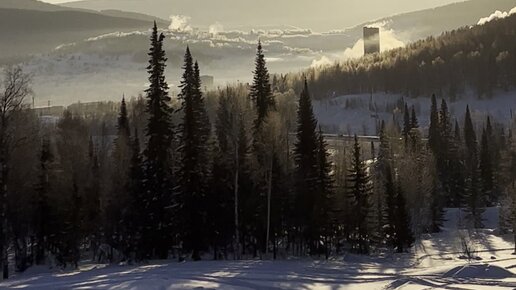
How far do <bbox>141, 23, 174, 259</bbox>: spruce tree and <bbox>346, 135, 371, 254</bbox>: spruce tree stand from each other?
15876 millimetres

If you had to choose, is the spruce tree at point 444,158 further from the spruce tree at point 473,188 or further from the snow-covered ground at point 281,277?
the snow-covered ground at point 281,277

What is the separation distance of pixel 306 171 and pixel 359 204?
552 cm

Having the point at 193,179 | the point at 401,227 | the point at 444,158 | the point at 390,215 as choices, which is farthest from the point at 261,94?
the point at 444,158

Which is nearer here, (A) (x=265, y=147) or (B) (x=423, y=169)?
(A) (x=265, y=147)

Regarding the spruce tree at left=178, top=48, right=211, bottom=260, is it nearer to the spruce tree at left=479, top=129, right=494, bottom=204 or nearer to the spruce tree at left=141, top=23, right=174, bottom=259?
the spruce tree at left=141, top=23, right=174, bottom=259

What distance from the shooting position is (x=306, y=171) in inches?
2537

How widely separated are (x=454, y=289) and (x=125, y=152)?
40087 millimetres

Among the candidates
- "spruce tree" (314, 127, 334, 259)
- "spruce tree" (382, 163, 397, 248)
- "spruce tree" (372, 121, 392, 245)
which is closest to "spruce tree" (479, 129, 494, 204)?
"spruce tree" (372, 121, 392, 245)

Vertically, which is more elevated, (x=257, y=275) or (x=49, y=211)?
(x=49, y=211)

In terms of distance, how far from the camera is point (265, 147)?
6053 cm

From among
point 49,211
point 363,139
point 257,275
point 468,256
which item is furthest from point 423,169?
point 363,139

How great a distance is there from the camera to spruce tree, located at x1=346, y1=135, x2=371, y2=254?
64.9 m

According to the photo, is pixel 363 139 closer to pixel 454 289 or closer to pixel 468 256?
pixel 468 256

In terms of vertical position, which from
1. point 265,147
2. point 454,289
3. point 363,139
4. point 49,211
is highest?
point 363,139
